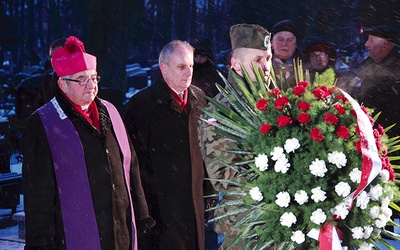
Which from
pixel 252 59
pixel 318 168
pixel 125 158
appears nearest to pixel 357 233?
pixel 318 168

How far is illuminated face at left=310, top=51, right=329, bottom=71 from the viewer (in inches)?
339

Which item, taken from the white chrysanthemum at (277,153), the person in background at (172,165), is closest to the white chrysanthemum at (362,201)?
the white chrysanthemum at (277,153)

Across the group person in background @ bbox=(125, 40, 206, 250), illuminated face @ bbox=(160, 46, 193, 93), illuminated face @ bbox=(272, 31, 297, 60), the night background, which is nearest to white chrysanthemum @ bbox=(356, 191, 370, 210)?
person in background @ bbox=(125, 40, 206, 250)

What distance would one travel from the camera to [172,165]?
239 inches

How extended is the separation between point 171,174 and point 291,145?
Result: 2.25 metres

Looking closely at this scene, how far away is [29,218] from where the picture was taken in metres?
4.79

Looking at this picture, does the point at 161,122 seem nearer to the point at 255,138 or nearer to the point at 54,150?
the point at 54,150

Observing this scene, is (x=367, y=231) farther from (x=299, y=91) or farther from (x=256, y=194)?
(x=299, y=91)

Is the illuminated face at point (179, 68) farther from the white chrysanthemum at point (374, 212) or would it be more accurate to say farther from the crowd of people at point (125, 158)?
the white chrysanthemum at point (374, 212)

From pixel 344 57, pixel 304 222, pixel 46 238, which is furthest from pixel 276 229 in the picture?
pixel 344 57

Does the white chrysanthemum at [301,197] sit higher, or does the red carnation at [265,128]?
the red carnation at [265,128]

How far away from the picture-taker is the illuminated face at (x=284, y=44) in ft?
26.8

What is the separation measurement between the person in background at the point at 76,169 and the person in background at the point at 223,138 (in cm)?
67

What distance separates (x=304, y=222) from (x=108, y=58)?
41.9 feet
